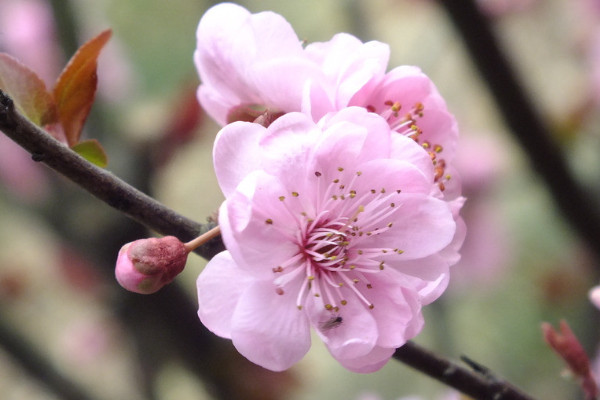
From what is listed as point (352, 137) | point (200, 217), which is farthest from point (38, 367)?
point (352, 137)

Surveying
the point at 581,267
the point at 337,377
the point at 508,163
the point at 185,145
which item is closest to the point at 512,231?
the point at 508,163

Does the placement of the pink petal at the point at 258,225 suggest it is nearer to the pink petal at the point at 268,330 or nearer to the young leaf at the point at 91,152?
the pink petal at the point at 268,330

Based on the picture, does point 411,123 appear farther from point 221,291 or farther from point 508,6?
point 508,6

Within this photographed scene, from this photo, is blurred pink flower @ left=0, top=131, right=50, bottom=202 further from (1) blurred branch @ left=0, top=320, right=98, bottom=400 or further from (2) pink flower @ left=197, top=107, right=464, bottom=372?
(2) pink flower @ left=197, top=107, right=464, bottom=372

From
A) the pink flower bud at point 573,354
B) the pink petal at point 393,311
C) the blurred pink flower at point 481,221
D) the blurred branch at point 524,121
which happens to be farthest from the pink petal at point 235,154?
the blurred pink flower at point 481,221

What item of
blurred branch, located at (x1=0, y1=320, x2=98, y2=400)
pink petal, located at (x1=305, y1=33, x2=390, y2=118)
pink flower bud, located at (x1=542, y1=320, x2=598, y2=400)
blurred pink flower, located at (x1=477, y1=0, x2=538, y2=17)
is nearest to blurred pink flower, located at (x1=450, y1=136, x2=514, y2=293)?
blurred pink flower, located at (x1=477, y1=0, x2=538, y2=17)
